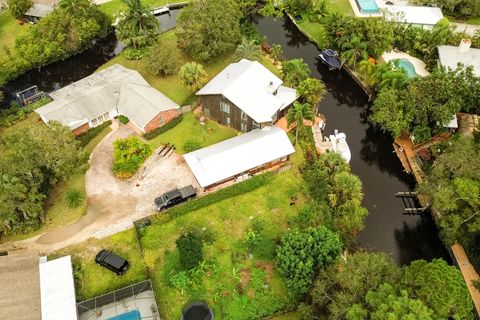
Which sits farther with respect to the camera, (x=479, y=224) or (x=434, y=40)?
(x=434, y=40)

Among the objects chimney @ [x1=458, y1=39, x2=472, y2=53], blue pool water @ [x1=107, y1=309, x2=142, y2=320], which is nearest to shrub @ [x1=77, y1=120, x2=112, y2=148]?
blue pool water @ [x1=107, y1=309, x2=142, y2=320]

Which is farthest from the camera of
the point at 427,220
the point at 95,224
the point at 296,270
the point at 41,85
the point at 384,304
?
the point at 41,85

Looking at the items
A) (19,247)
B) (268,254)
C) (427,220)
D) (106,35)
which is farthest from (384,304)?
(106,35)

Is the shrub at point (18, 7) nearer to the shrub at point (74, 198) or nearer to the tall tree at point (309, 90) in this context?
the shrub at point (74, 198)

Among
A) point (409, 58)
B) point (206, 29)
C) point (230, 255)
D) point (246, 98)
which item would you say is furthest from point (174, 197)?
point (409, 58)

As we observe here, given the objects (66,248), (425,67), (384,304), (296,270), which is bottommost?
(384,304)

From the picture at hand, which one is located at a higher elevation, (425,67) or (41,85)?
(41,85)

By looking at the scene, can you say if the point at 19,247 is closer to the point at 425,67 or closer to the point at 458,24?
the point at 425,67
